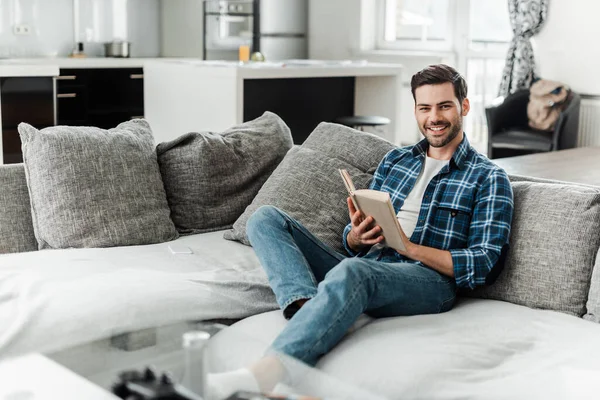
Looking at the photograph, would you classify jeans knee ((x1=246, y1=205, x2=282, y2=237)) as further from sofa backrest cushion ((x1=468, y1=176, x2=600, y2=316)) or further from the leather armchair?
the leather armchair

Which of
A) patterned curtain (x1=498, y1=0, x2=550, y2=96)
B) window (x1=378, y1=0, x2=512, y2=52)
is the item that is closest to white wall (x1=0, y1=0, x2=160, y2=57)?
window (x1=378, y1=0, x2=512, y2=52)

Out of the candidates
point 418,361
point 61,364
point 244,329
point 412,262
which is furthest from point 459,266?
point 61,364

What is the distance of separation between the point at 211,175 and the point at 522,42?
4363 millimetres

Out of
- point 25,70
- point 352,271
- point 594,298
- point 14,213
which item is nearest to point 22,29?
point 25,70

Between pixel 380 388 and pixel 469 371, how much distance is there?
21cm

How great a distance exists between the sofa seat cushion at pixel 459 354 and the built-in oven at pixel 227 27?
5.69 m

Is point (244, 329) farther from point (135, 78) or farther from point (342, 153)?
point (135, 78)

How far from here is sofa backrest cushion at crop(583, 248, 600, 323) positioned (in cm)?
219

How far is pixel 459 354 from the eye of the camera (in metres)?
1.91

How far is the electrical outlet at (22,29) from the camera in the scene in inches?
272

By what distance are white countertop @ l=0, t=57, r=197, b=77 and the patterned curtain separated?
2916 mm

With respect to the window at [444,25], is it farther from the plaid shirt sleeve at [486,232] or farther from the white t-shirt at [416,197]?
the plaid shirt sleeve at [486,232]

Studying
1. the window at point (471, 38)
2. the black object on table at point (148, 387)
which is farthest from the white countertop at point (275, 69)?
the black object on table at point (148, 387)

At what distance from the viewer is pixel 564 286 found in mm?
2246
